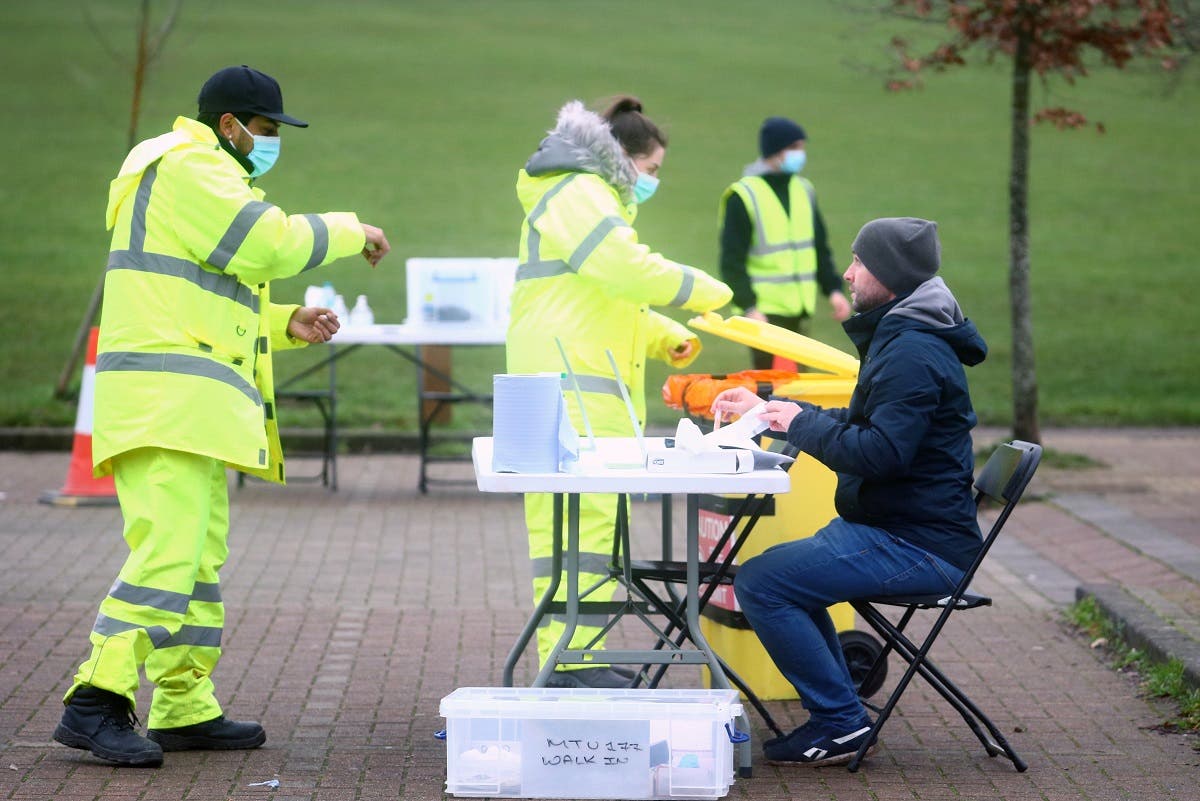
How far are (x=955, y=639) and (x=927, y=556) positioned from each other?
2.00 m

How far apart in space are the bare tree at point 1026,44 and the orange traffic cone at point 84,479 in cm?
510

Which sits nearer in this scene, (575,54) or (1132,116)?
(1132,116)

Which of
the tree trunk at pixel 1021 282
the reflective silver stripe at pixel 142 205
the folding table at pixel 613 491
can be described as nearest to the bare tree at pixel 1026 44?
the tree trunk at pixel 1021 282

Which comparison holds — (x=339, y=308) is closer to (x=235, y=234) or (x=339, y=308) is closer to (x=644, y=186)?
(x=644, y=186)

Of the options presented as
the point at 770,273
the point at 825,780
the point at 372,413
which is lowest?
the point at 372,413

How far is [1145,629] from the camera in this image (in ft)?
21.3

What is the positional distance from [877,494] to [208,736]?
2.12 m

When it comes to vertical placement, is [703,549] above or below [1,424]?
above

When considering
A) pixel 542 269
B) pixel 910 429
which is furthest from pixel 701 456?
pixel 542 269

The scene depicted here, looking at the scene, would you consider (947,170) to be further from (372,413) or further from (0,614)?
(0,614)

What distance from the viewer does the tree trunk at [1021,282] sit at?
10773 mm

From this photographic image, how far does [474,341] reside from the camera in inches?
402

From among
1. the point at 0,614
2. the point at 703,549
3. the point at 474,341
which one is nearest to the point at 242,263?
the point at 703,549

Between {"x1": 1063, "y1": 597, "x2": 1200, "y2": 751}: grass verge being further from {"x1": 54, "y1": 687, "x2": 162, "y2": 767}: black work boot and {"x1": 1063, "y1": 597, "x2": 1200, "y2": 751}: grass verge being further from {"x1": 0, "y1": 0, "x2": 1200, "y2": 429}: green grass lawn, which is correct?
{"x1": 0, "y1": 0, "x2": 1200, "y2": 429}: green grass lawn
